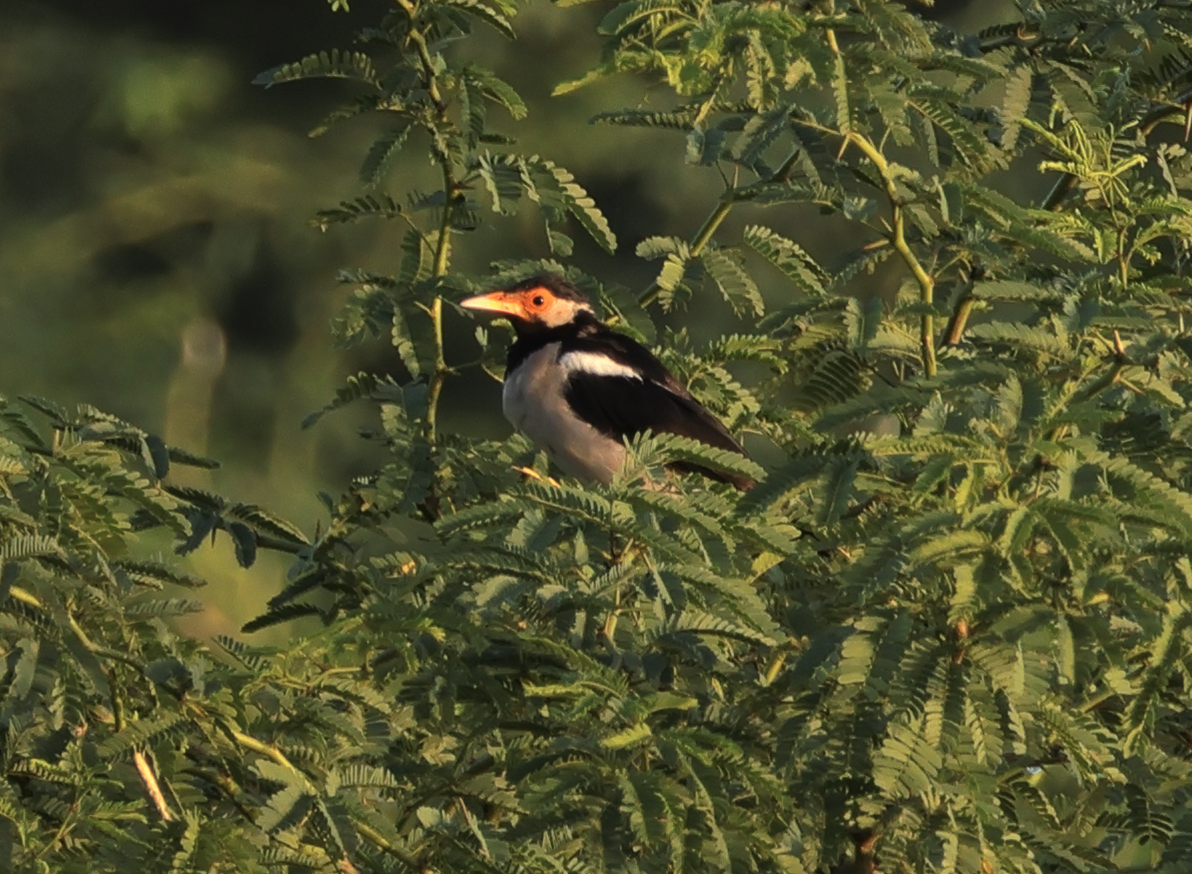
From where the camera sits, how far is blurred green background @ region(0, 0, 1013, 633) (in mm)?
13906

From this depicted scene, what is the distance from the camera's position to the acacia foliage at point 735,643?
3.31 m

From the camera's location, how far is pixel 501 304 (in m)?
6.35

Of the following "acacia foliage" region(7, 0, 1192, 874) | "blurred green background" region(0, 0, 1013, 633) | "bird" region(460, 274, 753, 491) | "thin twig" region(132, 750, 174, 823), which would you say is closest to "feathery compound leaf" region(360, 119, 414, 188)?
"bird" region(460, 274, 753, 491)

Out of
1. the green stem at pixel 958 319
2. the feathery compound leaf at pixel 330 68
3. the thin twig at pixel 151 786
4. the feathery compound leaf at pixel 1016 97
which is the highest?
Answer: the feathery compound leaf at pixel 330 68

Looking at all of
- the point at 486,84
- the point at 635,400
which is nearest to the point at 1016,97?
the point at 486,84

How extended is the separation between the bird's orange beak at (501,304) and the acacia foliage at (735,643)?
1.63m

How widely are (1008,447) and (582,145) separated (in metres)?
10.9

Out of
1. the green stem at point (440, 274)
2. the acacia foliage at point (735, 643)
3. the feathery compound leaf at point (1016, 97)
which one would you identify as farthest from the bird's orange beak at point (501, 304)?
the acacia foliage at point (735, 643)

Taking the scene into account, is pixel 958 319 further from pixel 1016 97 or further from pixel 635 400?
pixel 635 400

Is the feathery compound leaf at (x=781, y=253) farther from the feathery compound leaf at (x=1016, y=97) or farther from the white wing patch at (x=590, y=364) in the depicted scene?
the white wing patch at (x=590, y=364)

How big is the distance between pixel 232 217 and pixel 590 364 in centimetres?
904

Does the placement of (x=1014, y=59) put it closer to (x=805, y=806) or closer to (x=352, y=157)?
(x=805, y=806)

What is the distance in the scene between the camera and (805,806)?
361 cm

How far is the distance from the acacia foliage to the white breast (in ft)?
5.38
